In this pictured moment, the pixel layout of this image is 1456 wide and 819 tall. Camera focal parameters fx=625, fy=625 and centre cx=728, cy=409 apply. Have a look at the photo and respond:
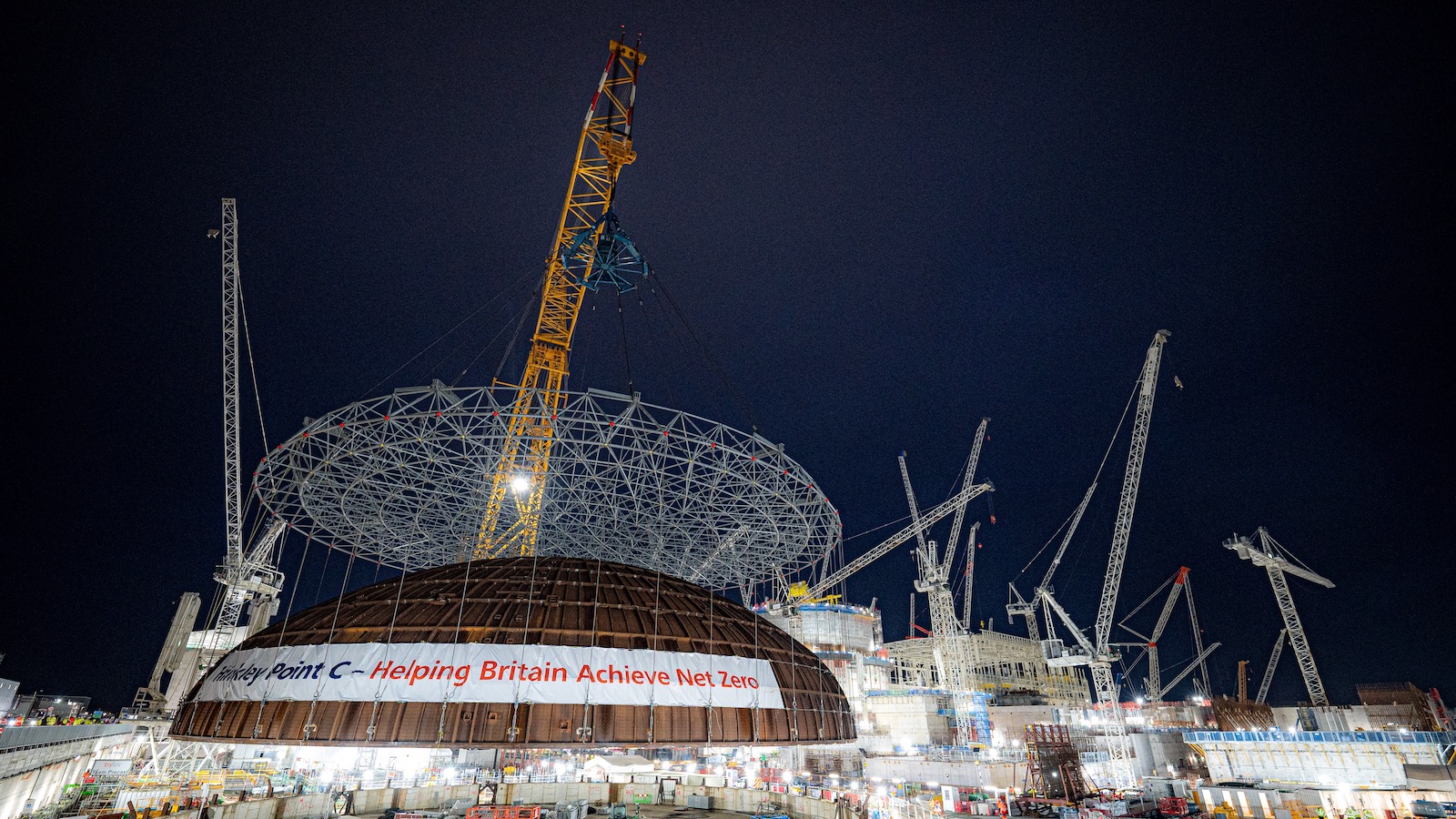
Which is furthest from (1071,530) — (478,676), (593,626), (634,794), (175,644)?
(175,644)

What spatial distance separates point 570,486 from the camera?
58.7 m

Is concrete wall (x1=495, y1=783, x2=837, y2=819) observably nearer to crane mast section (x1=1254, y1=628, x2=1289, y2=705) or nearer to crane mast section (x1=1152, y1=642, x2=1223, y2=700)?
crane mast section (x1=1152, y1=642, x2=1223, y2=700)

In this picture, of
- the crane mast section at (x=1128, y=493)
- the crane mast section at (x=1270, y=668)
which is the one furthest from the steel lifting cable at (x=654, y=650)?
the crane mast section at (x=1270, y=668)

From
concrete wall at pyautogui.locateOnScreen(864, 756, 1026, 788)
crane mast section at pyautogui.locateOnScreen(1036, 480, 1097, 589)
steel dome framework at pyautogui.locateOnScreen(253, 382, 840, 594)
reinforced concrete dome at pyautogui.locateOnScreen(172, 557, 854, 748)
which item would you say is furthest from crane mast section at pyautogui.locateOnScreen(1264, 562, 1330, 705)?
reinforced concrete dome at pyautogui.locateOnScreen(172, 557, 854, 748)

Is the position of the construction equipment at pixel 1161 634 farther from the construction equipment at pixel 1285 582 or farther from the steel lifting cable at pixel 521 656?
the steel lifting cable at pixel 521 656

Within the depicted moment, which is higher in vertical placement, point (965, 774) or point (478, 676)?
point (478, 676)

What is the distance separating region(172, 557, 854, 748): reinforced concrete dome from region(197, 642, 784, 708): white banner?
0.14 feet

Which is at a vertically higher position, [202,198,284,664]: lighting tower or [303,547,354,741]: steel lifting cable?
[202,198,284,664]: lighting tower

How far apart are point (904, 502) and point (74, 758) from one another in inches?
5079

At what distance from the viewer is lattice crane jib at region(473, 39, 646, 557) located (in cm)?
5197

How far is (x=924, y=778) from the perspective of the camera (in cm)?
5356

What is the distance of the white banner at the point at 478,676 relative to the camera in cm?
2223

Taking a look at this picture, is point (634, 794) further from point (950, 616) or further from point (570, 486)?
point (950, 616)

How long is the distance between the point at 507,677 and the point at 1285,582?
118m
